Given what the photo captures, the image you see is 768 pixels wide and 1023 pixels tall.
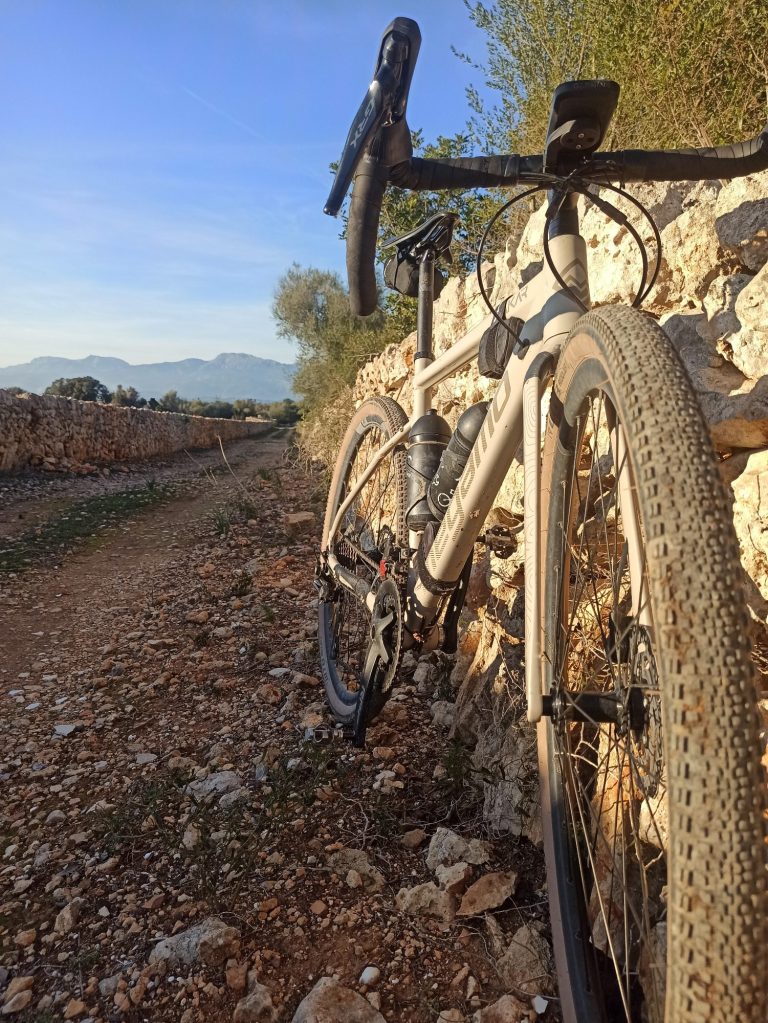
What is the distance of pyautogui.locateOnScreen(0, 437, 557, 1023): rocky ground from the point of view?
59.9 inches

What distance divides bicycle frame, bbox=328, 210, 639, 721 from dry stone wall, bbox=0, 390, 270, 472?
9.12 metres

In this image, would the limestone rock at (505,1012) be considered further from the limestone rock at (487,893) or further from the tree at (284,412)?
the tree at (284,412)

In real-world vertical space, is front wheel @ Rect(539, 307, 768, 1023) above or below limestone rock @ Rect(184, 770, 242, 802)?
above

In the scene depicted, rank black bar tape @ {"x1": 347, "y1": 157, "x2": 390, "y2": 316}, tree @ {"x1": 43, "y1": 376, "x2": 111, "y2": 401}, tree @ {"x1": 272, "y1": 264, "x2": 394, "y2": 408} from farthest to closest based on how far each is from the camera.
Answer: tree @ {"x1": 43, "y1": 376, "x2": 111, "y2": 401} < tree @ {"x1": 272, "y1": 264, "x2": 394, "y2": 408} < black bar tape @ {"x1": 347, "y1": 157, "x2": 390, "y2": 316}

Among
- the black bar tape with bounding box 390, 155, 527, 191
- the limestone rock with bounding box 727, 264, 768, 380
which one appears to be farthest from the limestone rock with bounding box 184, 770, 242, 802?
the limestone rock with bounding box 727, 264, 768, 380

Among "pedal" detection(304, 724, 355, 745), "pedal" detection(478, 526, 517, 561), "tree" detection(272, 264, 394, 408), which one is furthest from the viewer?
"tree" detection(272, 264, 394, 408)

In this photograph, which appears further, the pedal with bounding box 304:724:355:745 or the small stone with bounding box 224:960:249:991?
the pedal with bounding box 304:724:355:745

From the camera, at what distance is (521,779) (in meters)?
1.98

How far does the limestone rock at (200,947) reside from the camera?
5.21 feet

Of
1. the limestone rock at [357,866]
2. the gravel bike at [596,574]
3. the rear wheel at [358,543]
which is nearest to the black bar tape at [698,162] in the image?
the gravel bike at [596,574]

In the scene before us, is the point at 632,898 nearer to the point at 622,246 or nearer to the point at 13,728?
the point at 622,246

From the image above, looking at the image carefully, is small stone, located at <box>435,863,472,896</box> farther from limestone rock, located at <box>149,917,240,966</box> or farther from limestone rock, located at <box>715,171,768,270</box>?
limestone rock, located at <box>715,171,768,270</box>

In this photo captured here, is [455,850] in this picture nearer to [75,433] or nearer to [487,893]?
[487,893]

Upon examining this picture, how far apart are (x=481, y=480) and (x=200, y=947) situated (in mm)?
1389
